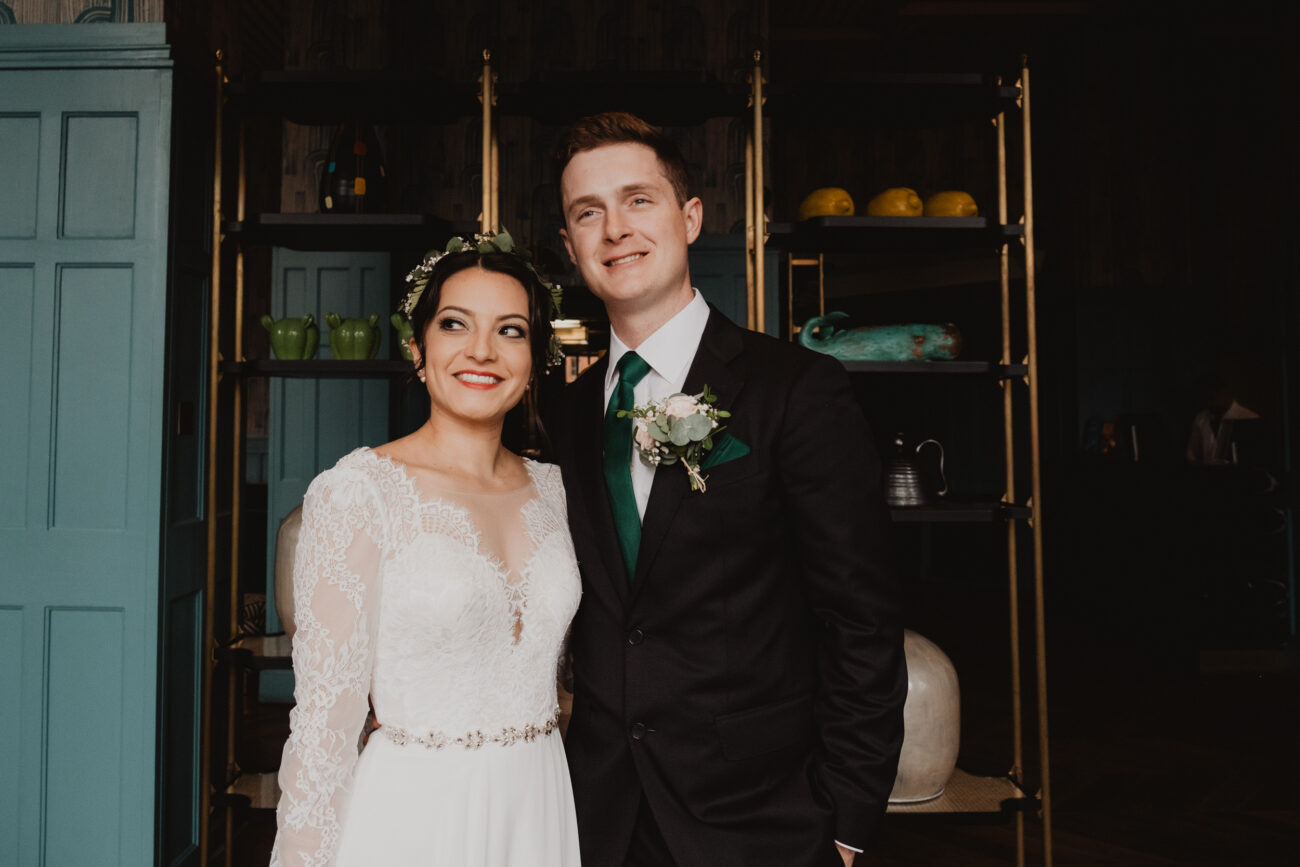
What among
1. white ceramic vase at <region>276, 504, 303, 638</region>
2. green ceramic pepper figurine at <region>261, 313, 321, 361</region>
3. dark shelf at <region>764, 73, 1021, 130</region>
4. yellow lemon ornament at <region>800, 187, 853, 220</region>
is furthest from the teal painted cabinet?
white ceramic vase at <region>276, 504, 303, 638</region>

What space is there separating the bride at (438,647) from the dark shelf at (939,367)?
51.8 inches

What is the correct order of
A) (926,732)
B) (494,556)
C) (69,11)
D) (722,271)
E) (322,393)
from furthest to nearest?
(722,271), (322,393), (69,11), (926,732), (494,556)

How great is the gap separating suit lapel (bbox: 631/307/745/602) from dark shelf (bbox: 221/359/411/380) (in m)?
1.24

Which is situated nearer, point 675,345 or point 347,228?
point 675,345

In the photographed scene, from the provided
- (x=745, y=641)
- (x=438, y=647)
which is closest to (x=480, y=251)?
(x=438, y=647)

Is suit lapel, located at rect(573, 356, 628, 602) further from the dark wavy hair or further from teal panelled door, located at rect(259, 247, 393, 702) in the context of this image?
teal panelled door, located at rect(259, 247, 393, 702)

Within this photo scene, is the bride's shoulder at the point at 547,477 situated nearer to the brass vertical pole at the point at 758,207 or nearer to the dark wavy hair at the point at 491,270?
the dark wavy hair at the point at 491,270

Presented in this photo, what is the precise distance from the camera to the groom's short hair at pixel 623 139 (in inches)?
62.8

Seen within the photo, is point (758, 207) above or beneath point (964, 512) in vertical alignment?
above

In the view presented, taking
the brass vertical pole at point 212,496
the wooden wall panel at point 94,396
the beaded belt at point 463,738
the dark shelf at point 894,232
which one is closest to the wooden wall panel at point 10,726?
the wooden wall panel at point 94,396

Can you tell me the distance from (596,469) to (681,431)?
0.24 m

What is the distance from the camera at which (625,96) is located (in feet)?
8.39

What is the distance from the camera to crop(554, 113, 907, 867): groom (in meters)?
1.41

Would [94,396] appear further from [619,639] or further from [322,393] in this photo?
[619,639]
